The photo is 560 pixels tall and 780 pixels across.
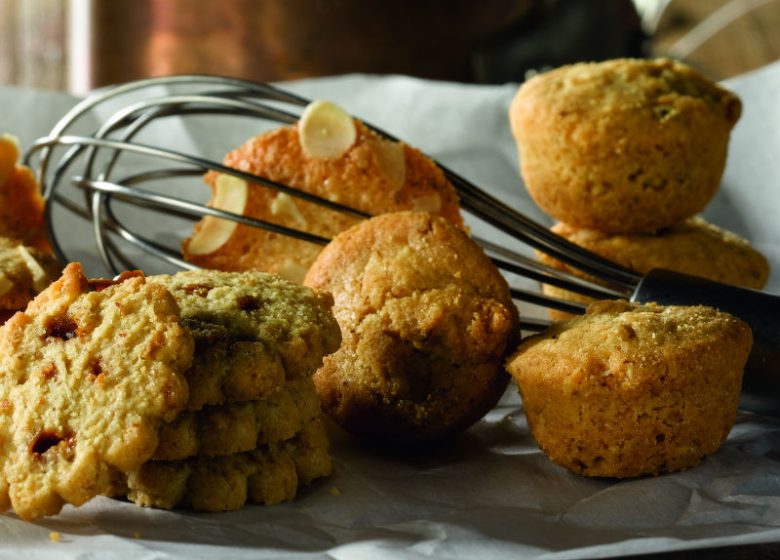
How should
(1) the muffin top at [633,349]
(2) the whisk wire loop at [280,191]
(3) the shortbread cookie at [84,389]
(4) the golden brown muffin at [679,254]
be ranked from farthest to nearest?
(4) the golden brown muffin at [679,254] → (2) the whisk wire loop at [280,191] → (1) the muffin top at [633,349] → (3) the shortbread cookie at [84,389]

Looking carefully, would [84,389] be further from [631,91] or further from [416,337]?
[631,91]

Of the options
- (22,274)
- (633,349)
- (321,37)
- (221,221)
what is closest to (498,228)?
(221,221)

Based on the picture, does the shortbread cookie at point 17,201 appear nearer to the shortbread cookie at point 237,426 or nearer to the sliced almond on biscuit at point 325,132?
the sliced almond on biscuit at point 325,132

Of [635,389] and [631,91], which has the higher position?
[631,91]

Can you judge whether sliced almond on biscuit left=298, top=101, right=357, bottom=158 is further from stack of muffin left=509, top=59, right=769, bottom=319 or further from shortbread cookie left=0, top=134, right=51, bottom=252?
shortbread cookie left=0, top=134, right=51, bottom=252

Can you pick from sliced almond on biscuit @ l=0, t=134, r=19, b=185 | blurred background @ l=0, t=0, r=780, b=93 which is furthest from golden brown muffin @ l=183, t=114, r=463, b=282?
blurred background @ l=0, t=0, r=780, b=93

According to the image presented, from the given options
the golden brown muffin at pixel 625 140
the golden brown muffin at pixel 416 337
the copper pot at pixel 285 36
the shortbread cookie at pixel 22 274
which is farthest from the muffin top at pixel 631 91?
the copper pot at pixel 285 36

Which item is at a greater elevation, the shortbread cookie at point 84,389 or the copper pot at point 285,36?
the copper pot at point 285,36
